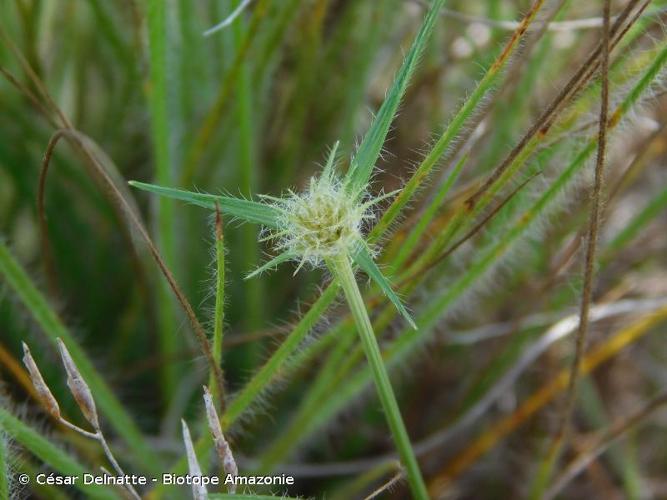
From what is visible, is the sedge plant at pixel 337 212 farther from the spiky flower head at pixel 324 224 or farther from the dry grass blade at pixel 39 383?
the dry grass blade at pixel 39 383

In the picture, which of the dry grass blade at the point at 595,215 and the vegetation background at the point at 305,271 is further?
the vegetation background at the point at 305,271

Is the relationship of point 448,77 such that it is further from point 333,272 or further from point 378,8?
point 333,272

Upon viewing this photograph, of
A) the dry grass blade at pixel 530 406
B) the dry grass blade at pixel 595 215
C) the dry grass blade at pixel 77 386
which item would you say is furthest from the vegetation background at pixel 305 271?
the dry grass blade at pixel 77 386

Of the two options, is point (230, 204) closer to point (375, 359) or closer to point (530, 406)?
point (375, 359)

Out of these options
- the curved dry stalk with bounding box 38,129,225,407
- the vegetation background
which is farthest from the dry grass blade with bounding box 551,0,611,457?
the curved dry stalk with bounding box 38,129,225,407

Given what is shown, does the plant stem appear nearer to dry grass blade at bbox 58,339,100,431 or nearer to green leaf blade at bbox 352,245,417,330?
green leaf blade at bbox 352,245,417,330

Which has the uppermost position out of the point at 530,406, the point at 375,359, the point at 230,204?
the point at 230,204

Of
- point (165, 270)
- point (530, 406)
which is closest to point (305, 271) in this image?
point (530, 406)

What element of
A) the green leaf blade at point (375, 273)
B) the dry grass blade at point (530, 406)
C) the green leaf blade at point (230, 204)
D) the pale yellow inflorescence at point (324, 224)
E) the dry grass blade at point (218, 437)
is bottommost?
the dry grass blade at point (530, 406)
